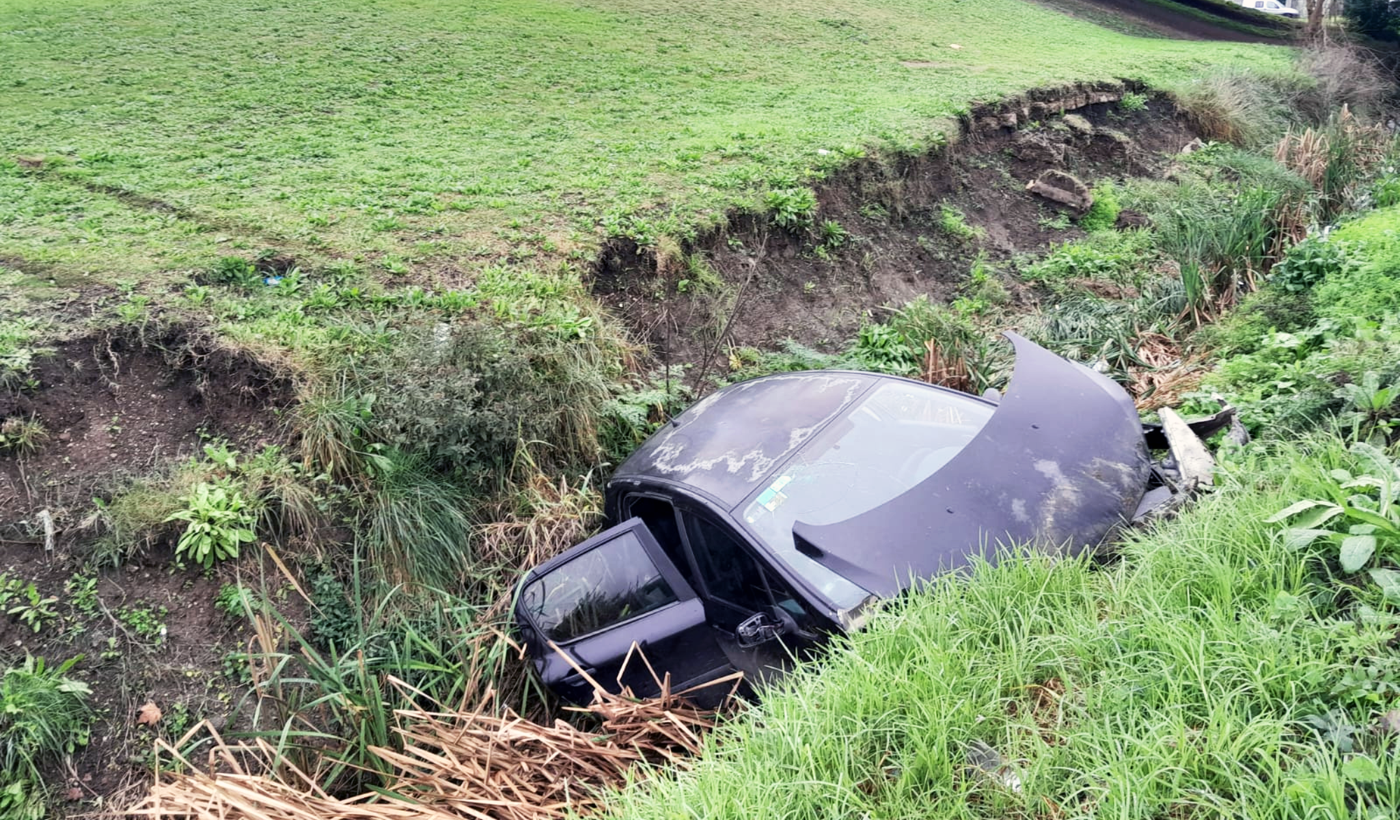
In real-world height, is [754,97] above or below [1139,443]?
above

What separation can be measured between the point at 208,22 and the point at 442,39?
3498mm

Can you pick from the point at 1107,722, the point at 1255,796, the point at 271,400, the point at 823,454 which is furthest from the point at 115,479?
the point at 1255,796

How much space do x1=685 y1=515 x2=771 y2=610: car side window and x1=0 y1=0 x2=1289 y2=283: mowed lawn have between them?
351cm

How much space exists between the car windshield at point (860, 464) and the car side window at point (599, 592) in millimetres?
523

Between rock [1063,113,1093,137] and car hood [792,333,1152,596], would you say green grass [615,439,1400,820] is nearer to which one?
car hood [792,333,1152,596]

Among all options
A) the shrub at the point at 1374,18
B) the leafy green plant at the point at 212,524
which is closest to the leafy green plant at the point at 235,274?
the leafy green plant at the point at 212,524

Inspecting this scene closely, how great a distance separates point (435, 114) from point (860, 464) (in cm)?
828

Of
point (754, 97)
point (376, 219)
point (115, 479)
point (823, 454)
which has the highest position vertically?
point (754, 97)

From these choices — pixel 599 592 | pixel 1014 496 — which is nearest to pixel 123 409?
pixel 599 592

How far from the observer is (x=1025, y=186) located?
1060 centimetres

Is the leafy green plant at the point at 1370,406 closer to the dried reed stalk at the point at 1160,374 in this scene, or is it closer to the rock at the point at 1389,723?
the dried reed stalk at the point at 1160,374

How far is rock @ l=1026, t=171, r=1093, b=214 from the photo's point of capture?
10.2 metres

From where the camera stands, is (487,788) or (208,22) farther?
(208,22)

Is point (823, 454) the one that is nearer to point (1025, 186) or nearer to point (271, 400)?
point (271, 400)
